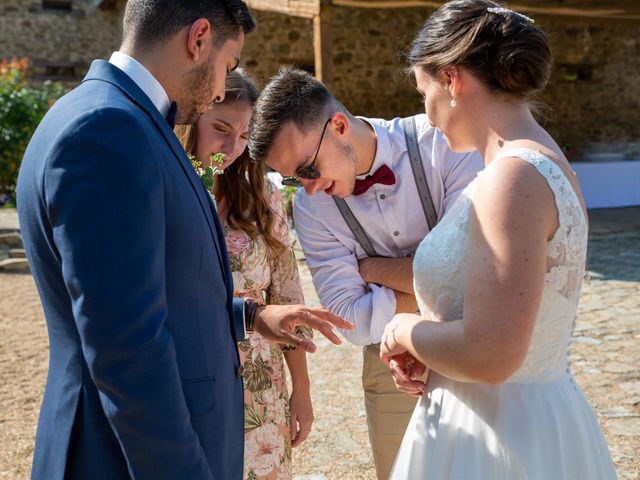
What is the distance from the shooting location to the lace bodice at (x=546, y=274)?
4.80 ft

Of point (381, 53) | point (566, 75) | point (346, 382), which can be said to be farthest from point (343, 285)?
point (566, 75)

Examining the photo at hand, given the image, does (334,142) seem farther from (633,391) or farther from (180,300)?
(633,391)

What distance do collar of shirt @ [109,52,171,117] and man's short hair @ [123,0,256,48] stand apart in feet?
0.16

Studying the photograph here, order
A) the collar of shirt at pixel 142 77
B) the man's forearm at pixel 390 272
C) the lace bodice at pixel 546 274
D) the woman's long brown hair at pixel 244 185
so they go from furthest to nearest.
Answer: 1. the woman's long brown hair at pixel 244 185
2. the man's forearm at pixel 390 272
3. the collar of shirt at pixel 142 77
4. the lace bodice at pixel 546 274

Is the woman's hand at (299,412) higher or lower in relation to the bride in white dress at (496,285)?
lower

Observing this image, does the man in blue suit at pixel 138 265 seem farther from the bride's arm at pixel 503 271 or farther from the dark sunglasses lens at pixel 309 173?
the dark sunglasses lens at pixel 309 173

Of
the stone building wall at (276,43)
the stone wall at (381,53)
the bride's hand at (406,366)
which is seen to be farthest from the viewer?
the stone wall at (381,53)

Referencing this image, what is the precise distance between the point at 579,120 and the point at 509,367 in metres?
14.8

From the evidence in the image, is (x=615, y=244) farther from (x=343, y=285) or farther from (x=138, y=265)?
(x=138, y=265)

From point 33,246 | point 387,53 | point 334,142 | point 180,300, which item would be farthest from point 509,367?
point 387,53

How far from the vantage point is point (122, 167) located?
137 cm

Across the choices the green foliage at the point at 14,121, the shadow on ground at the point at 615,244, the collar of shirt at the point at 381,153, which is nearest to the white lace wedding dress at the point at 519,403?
the collar of shirt at the point at 381,153

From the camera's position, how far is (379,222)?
2414mm

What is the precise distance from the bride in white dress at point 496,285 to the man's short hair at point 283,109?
68cm
